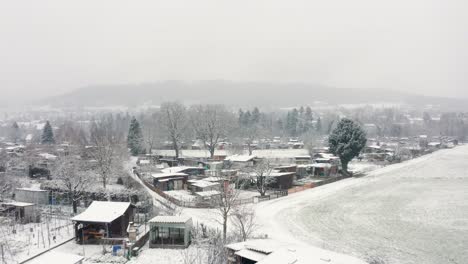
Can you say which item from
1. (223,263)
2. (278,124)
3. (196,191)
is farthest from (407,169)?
(278,124)

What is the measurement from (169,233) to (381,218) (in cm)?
1786

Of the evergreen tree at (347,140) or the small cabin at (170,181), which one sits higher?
the evergreen tree at (347,140)

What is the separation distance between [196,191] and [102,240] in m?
15.9

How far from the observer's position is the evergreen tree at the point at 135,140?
71312 millimetres

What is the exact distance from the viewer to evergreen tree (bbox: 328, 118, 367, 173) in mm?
53081

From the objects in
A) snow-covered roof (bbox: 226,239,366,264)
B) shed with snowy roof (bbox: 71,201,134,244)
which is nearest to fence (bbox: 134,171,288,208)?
shed with snowy roof (bbox: 71,201,134,244)

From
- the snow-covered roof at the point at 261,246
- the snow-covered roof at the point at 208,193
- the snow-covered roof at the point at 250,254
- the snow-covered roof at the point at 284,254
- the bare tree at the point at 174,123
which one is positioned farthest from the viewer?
the bare tree at the point at 174,123

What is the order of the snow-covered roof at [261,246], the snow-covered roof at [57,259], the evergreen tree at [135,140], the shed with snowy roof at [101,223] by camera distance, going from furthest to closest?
the evergreen tree at [135,140], the shed with snowy roof at [101,223], the snow-covered roof at [261,246], the snow-covered roof at [57,259]

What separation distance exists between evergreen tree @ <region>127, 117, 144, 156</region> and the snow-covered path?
38459mm

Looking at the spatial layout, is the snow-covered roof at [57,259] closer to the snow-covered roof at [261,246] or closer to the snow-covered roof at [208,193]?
the snow-covered roof at [261,246]

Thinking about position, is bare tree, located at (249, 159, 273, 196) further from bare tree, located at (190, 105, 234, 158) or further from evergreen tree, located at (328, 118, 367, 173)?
bare tree, located at (190, 105, 234, 158)

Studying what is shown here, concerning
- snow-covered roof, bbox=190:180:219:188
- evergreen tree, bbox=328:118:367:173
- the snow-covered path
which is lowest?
the snow-covered path

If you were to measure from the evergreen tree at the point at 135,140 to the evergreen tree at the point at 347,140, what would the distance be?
35498 millimetres

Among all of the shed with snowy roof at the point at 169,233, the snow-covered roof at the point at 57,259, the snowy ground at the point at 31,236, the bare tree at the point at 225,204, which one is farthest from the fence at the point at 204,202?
the snow-covered roof at the point at 57,259
